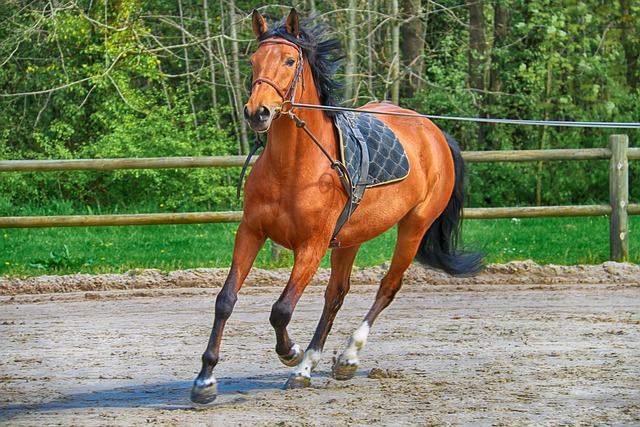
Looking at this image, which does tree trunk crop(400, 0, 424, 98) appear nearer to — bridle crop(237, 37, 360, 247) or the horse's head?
bridle crop(237, 37, 360, 247)

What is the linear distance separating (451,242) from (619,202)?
326cm

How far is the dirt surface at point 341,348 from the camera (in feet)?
16.1

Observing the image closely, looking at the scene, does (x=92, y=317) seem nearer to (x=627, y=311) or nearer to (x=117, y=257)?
(x=117, y=257)

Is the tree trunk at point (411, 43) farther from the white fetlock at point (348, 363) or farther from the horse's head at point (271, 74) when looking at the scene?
the horse's head at point (271, 74)

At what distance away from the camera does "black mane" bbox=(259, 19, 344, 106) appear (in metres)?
5.20

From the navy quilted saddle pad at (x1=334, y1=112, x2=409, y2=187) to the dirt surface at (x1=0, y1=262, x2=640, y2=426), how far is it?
1174mm

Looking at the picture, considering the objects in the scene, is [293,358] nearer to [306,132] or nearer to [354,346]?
[354,346]

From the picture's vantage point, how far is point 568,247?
35.0 feet

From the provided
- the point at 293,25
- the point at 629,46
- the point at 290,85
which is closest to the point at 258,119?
the point at 290,85

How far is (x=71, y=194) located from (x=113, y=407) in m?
10.5

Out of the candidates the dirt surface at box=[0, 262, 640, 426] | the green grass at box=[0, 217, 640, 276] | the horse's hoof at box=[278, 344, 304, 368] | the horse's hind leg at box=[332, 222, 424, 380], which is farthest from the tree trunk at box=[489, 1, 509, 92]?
the horse's hoof at box=[278, 344, 304, 368]

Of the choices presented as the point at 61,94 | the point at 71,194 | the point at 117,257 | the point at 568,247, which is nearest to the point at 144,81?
the point at 61,94

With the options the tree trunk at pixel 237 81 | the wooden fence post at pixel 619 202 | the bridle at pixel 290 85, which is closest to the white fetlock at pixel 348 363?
the bridle at pixel 290 85

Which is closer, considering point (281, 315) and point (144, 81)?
point (281, 315)
